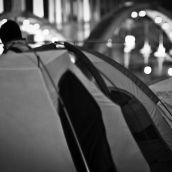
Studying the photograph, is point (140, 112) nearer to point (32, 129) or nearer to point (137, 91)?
point (137, 91)

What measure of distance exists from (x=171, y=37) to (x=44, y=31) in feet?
19.8

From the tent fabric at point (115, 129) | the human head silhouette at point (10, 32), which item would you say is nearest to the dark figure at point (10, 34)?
the human head silhouette at point (10, 32)

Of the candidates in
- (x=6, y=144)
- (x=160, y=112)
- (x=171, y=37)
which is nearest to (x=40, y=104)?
(x=6, y=144)

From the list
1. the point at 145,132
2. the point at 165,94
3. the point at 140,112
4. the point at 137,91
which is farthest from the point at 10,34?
the point at 165,94

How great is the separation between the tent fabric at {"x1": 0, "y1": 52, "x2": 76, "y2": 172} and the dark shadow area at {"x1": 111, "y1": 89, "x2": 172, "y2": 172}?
919 millimetres

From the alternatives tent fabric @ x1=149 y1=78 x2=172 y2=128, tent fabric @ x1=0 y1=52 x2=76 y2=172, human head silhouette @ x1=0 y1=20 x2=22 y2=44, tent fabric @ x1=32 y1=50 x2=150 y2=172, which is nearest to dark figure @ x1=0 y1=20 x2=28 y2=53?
human head silhouette @ x1=0 y1=20 x2=22 y2=44

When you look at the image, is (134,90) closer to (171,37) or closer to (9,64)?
(9,64)

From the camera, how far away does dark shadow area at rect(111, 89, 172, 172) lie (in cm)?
446

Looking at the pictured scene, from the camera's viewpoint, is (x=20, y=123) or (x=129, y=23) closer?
(x=20, y=123)

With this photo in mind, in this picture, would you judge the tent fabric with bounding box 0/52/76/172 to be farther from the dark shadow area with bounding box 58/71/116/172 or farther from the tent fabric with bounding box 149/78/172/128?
the tent fabric with bounding box 149/78/172/128

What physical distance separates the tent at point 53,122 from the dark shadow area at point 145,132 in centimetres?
45

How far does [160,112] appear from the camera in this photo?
15.2 feet

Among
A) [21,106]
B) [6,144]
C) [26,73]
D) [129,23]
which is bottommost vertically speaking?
[129,23]

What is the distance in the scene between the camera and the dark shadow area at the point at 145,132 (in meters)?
4.46
